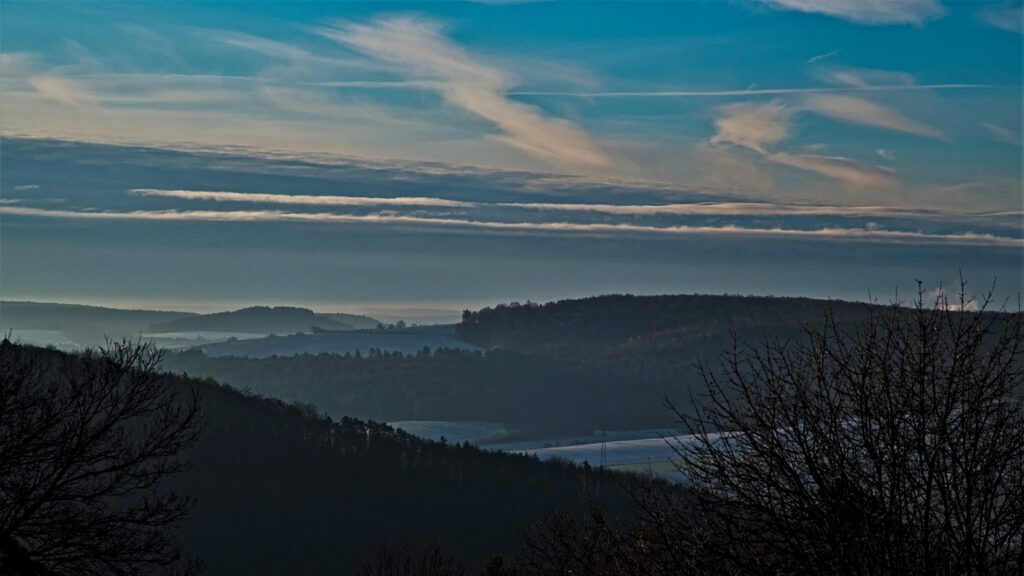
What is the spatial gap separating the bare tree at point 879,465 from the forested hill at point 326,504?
14366 centimetres

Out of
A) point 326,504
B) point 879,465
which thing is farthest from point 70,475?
point 326,504

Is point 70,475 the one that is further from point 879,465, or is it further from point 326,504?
point 326,504

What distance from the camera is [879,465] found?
1856 cm

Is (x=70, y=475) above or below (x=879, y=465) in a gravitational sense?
below

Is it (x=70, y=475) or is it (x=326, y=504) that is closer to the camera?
(x=70, y=475)

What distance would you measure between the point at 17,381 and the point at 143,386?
316 centimetres

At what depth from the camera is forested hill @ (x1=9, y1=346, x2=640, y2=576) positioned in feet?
554

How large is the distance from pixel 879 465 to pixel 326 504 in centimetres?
17142

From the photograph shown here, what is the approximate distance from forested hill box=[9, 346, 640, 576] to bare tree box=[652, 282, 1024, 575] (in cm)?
14366

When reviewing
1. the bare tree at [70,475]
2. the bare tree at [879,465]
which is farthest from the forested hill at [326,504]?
the bare tree at [879,465]

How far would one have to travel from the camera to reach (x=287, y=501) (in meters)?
185

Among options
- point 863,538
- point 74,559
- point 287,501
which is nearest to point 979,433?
point 863,538

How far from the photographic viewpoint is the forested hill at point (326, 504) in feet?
554

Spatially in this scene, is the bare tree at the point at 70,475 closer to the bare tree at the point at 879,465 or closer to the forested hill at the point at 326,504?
the bare tree at the point at 879,465
